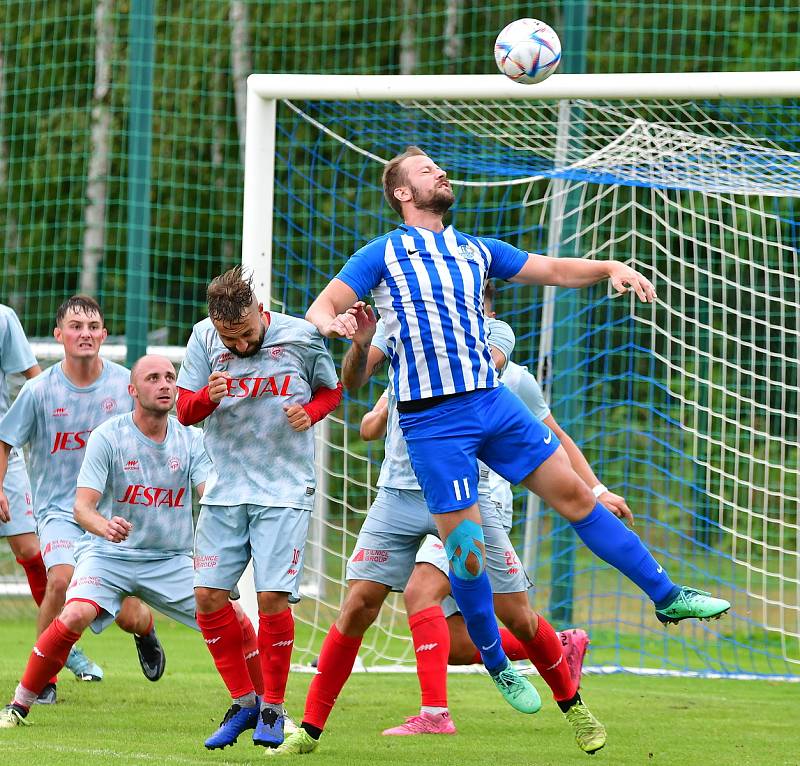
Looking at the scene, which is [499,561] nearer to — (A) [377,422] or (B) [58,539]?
(A) [377,422]

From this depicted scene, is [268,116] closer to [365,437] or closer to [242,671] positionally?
[365,437]

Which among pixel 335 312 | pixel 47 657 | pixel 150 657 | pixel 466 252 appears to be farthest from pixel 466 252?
pixel 150 657

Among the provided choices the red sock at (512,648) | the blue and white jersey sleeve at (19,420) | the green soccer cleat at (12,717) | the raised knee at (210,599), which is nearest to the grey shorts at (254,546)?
the raised knee at (210,599)

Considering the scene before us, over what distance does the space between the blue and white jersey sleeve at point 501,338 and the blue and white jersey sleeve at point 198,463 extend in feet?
4.69

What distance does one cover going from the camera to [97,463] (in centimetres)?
604

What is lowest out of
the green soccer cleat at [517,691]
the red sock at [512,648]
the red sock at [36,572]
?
the red sock at [512,648]

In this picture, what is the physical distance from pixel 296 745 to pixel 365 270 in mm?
1870

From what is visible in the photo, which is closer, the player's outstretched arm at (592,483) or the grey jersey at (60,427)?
the player's outstretched arm at (592,483)

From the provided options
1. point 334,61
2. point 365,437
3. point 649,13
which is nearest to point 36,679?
point 365,437

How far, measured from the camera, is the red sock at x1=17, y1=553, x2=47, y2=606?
7.14m

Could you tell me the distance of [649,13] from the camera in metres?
18.3

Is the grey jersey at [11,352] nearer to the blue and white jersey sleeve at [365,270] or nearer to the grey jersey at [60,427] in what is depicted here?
the grey jersey at [60,427]

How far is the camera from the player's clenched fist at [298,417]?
534 cm

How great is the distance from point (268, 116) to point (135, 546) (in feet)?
8.86
